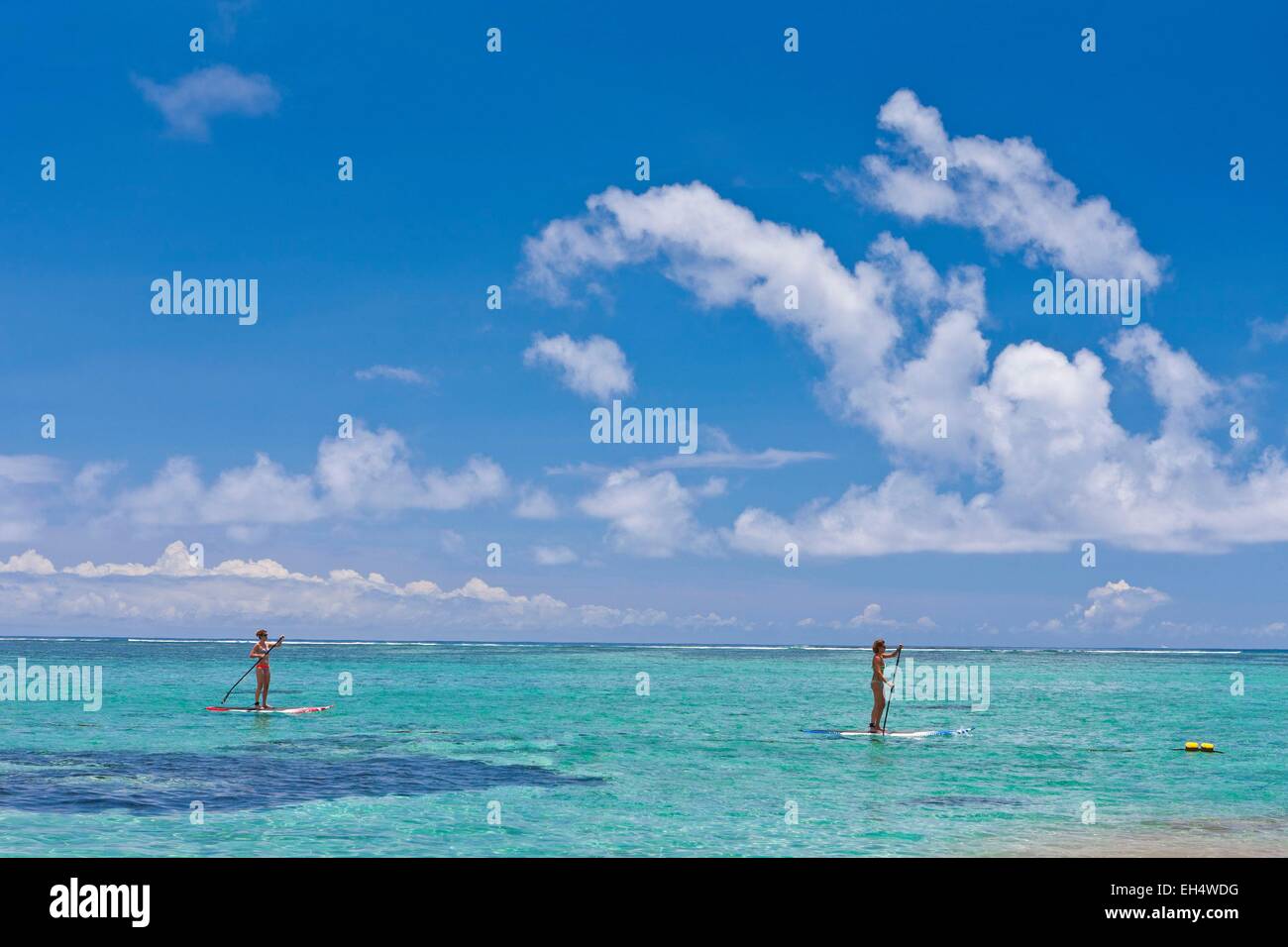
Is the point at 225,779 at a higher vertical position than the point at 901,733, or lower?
higher

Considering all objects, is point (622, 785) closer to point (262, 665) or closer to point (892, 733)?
point (892, 733)

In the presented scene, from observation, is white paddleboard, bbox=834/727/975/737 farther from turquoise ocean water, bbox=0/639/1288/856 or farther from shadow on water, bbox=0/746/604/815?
shadow on water, bbox=0/746/604/815

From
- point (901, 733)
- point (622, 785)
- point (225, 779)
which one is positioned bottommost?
point (901, 733)

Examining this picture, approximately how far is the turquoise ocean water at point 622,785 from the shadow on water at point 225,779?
0.36 ft

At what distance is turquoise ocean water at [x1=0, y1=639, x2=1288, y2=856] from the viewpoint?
18406 millimetres

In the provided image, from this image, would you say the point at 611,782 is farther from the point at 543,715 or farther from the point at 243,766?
the point at 543,715

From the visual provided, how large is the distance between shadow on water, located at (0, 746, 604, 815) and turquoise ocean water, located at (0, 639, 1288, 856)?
110 millimetres

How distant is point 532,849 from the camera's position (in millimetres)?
17766

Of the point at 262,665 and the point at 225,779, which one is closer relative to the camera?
the point at 225,779

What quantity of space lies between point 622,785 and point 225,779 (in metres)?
9.13

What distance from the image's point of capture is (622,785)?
81.3ft

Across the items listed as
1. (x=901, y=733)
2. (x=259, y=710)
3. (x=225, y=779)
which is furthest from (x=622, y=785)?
(x=259, y=710)
